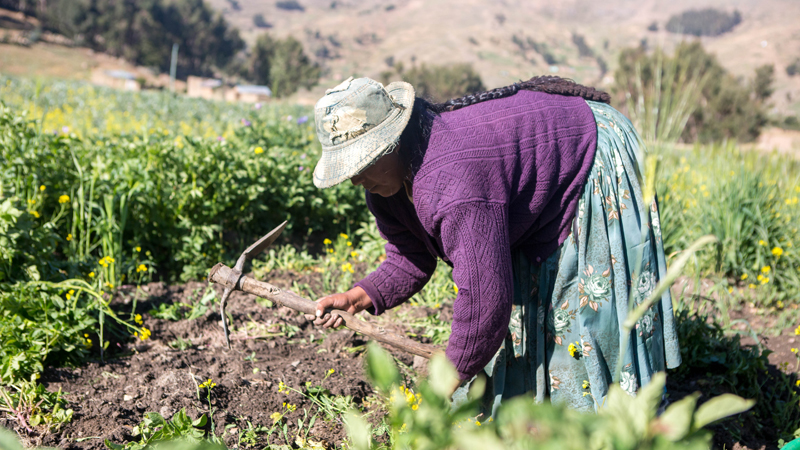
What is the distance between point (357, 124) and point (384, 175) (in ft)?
0.55

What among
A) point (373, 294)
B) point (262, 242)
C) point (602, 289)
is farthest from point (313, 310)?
point (602, 289)

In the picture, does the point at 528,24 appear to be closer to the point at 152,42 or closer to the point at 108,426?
the point at 152,42

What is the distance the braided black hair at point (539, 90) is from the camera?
159 centimetres

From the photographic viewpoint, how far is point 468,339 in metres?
1.39

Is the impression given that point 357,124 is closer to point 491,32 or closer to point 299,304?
point 299,304

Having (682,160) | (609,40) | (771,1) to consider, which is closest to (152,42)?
(682,160)

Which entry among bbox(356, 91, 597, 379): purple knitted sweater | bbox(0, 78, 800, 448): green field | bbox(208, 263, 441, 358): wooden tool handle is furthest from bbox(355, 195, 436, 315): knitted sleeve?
bbox(0, 78, 800, 448): green field

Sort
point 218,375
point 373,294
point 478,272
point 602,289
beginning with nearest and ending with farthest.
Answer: point 478,272, point 602,289, point 373,294, point 218,375

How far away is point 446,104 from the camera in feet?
5.24

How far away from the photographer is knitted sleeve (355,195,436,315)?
6.20ft

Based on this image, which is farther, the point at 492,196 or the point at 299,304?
the point at 299,304

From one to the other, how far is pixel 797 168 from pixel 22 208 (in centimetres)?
641

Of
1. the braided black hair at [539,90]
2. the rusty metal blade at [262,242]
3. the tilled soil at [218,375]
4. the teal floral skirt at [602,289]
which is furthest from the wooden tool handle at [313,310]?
the braided black hair at [539,90]

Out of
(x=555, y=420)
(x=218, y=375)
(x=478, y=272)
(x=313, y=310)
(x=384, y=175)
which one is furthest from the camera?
(x=218, y=375)
